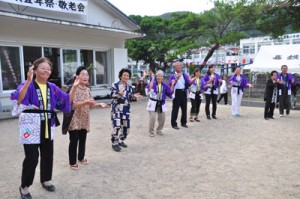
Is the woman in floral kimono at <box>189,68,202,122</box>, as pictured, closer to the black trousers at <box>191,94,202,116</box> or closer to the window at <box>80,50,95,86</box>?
the black trousers at <box>191,94,202,116</box>

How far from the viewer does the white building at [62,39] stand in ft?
31.9

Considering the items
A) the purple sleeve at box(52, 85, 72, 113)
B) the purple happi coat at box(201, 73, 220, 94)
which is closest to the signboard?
the purple happi coat at box(201, 73, 220, 94)

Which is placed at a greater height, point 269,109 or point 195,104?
point 195,104

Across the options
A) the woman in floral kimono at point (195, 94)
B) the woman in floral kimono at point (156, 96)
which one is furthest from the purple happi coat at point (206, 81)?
the woman in floral kimono at point (156, 96)

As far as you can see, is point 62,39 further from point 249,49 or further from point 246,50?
point 246,50

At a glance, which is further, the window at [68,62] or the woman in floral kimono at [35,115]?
the window at [68,62]

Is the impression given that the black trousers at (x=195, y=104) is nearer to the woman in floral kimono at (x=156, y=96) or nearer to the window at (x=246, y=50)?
the woman in floral kimono at (x=156, y=96)

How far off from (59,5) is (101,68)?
4004 mm

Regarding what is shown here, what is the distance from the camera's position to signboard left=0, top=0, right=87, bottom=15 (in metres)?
9.59

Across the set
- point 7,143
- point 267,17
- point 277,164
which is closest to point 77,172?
point 7,143

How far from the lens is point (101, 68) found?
13906 mm

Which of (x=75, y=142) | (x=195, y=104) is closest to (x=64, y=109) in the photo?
(x=75, y=142)

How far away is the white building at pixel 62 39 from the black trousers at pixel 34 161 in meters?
6.21

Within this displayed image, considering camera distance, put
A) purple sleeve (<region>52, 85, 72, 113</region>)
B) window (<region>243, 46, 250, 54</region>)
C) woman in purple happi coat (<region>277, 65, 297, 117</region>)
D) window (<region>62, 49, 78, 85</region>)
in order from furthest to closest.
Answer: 1. window (<region>243, 46, 250, 54</region>)
2. window (<region>62, 49, 78, 85</region>)
3. woman in purple happi coat (<region>277, 65, 297, 117</region>)
4. purple sleeve (<region>52, 85, 72, 113</region>)
